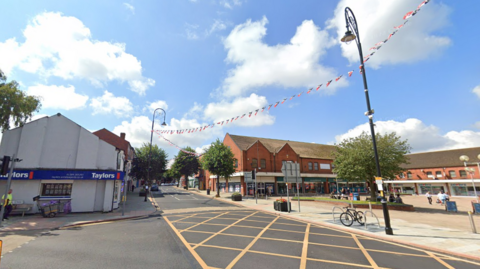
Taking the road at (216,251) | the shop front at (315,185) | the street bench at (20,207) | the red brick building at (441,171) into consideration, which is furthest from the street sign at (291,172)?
the red brick building at (441,171)

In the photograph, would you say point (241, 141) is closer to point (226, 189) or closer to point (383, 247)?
point (226, 189)

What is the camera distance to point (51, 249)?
7.38 m

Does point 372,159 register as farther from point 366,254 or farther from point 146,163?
point 146,163

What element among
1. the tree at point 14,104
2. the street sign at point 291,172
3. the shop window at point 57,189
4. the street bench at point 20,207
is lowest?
the street bench at point 20,207

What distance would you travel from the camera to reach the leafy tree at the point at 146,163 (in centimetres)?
4003

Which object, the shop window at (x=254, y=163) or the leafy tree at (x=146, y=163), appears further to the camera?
the leafy tree at (x=146, y=163)

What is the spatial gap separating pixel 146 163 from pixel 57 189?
23996mm

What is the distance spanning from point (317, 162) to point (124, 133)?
138 feet

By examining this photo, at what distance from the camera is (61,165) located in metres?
16.2

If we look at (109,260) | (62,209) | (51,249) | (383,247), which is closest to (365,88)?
(383,247)

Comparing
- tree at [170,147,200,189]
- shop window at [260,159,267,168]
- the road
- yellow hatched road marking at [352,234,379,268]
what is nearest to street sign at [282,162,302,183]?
the road

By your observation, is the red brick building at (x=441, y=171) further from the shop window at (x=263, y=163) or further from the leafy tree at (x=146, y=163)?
the leafy tree at (x=146, y=163)

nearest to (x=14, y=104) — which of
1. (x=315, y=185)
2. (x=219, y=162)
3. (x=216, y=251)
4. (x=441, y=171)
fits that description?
(x=216, y=251)

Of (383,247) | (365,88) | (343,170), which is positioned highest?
(365,88)
